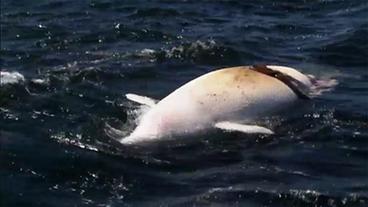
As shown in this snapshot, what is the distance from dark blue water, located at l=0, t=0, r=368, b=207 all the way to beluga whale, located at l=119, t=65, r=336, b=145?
6.9 inches

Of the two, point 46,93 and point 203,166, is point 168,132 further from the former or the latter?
point 46,93

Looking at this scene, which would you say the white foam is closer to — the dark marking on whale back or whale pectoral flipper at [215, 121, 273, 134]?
the dark marking on whale back

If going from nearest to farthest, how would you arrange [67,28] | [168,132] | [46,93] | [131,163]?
[131,163] < [168,132] < [46,93] < [67,28]

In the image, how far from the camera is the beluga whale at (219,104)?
10148mm

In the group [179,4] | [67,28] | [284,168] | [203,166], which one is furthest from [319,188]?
[179,4]

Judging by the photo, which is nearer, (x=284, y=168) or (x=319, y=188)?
(x=319, y=188)

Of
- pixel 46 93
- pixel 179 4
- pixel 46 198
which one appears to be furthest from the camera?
pixel 179 4

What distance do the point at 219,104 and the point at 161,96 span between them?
6.46 feet

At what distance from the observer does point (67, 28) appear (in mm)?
17266

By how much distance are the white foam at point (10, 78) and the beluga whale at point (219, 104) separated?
232 centimetres

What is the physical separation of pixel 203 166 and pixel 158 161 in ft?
1.65

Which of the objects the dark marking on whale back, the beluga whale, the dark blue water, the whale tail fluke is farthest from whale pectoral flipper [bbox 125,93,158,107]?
the whale tail fluke

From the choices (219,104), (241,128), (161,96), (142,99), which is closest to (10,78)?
(161,96)

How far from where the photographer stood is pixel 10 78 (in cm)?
1306
